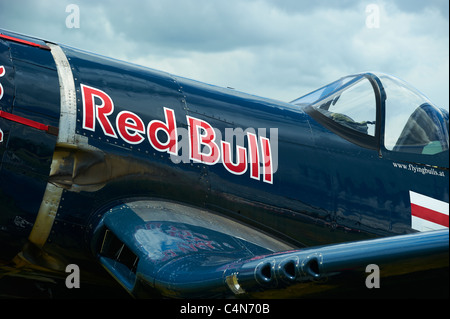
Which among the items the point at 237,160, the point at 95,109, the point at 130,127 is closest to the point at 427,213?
the point at 237,160

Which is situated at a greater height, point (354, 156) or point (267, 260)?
point (354, 156)

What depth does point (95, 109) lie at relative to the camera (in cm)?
467

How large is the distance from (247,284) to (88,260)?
5.66 ft

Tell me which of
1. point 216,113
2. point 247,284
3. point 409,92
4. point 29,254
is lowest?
point 247,284

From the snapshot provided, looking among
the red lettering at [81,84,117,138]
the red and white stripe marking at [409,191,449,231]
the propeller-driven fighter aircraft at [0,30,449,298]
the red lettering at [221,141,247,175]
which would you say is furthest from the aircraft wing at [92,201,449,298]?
the red and white stripe marking at [409,191,449,231]

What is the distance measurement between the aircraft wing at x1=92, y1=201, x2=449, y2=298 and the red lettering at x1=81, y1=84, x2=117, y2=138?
64cm

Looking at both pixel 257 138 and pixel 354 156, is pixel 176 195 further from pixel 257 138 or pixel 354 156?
pixel 354 156

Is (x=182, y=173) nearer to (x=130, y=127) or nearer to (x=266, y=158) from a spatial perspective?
(x=130, y=127)

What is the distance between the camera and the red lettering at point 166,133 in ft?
15.9

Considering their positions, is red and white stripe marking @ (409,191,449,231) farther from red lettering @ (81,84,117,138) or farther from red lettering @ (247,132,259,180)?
red lettering @ (81,84,117,138)

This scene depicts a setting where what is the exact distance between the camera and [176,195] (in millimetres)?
4863

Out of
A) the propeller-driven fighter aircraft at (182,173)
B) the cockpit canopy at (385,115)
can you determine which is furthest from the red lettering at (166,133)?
the cockpit canopy at (385,115)

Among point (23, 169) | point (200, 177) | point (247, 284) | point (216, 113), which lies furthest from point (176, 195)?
point (247, 284)

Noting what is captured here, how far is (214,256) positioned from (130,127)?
4.30 feet
